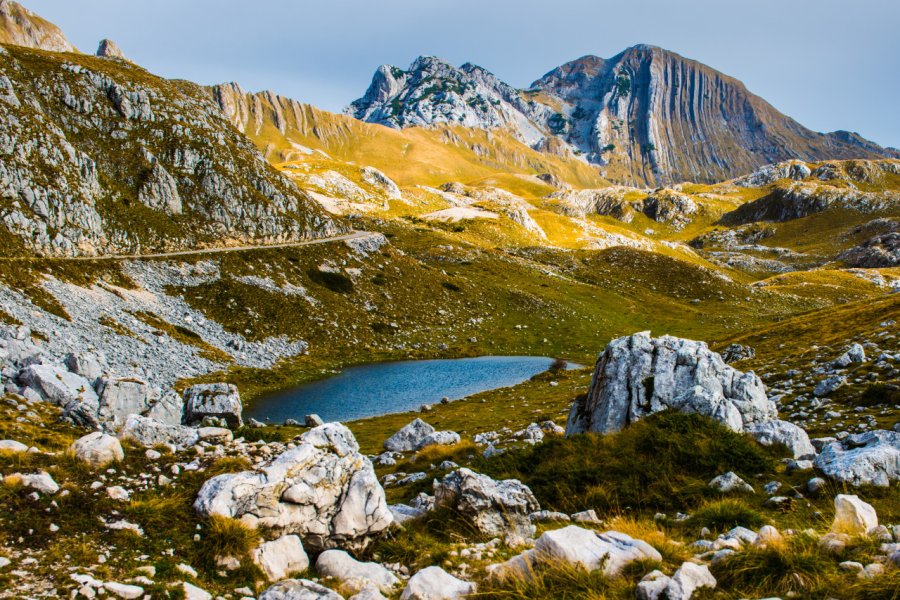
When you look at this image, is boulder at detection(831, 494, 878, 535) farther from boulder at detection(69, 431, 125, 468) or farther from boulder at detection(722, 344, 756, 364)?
boulder at detection(722, 344, 756, 364)

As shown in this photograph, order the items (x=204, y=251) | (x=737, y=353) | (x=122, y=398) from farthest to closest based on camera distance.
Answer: (x=204, y=251) → (x=737, y=353) → (x=122, y=398)

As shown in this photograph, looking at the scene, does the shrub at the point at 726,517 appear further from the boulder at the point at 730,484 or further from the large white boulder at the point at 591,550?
the large white boulder at the point at 591,550

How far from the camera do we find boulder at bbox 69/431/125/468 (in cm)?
1083

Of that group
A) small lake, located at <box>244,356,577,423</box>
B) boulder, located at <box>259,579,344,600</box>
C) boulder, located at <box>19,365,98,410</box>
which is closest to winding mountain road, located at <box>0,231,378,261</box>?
small lake, located at <box>244,356,577,423</box>

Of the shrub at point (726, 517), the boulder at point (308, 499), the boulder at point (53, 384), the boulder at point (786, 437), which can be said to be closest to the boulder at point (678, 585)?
the shrub at point (726, 517)

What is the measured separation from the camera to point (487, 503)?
11430 millimetres

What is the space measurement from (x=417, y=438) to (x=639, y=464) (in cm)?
1668

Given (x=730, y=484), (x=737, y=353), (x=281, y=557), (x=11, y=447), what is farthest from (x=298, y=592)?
(x=737, y=353)

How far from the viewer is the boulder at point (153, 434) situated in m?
12.7

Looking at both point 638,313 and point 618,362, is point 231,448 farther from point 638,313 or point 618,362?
point 638,313

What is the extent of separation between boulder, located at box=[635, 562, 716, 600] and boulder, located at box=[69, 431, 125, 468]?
11.4 m

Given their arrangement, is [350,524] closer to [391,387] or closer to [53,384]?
[53,384]

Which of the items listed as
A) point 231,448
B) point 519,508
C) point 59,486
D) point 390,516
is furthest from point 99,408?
point 519,508

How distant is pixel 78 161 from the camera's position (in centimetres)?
7256
